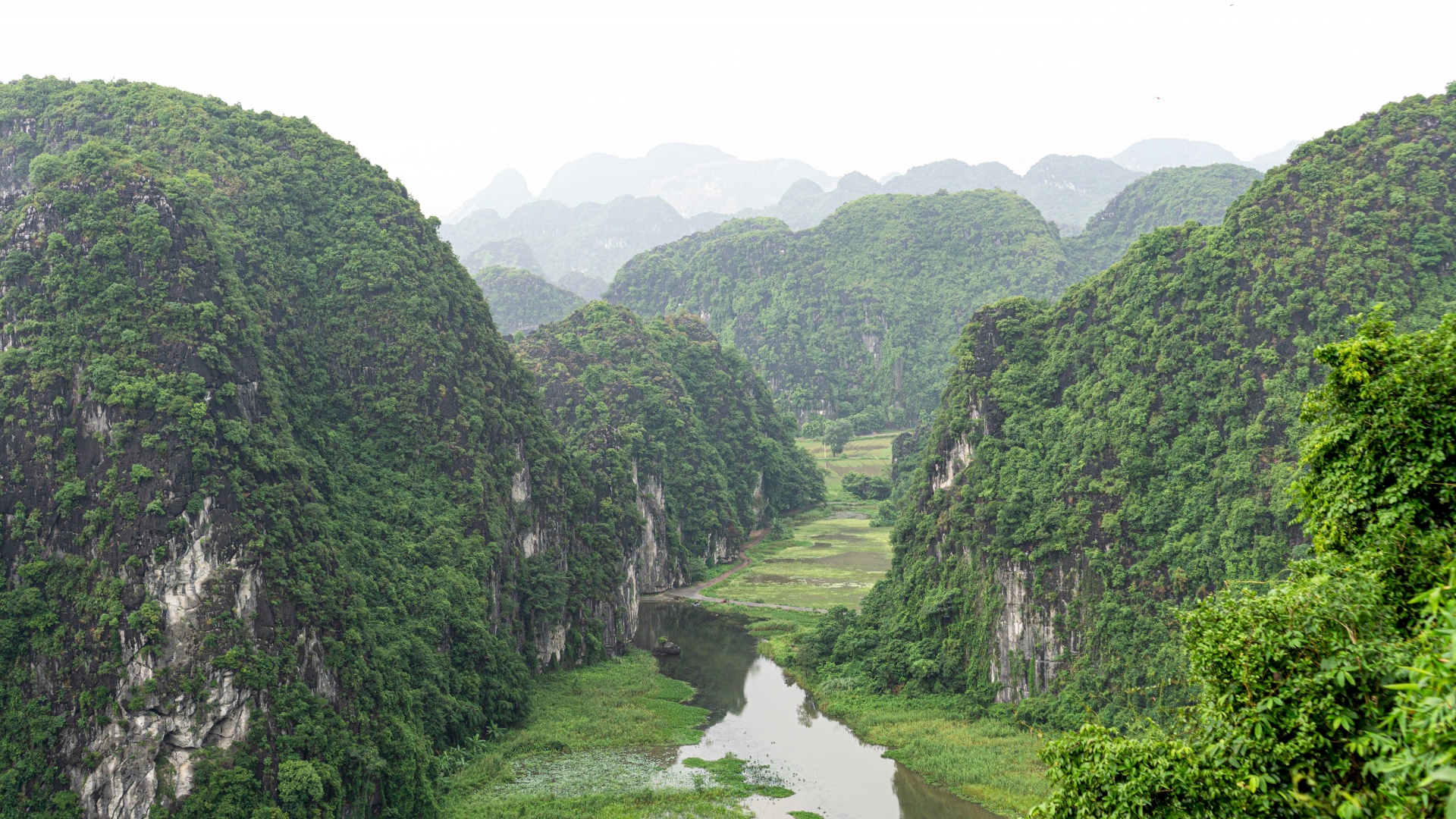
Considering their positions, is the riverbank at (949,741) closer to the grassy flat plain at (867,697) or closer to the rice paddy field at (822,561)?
the grassy flat plain at (867,697)

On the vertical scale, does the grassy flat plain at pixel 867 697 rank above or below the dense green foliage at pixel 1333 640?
below

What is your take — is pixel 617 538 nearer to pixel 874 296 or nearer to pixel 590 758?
pixel 590 758

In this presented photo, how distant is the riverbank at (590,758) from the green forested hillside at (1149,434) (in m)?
12.7

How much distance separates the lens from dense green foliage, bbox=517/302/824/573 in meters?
81.5

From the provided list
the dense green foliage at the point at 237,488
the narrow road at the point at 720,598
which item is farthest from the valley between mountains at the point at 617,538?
the narrow road at the point at 720,598

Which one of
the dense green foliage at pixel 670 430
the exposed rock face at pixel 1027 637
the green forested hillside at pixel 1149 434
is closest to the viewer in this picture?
the green forested hillside at pixel 1149 434

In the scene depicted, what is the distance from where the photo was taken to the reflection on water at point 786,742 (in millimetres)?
38469

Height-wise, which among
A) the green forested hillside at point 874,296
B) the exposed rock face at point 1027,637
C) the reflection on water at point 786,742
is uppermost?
the green forested hillside at point 874,296

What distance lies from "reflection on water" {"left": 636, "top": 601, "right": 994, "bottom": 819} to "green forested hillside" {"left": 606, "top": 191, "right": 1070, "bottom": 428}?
105577 mm

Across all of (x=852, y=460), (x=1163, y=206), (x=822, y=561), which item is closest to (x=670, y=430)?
(x=822, y=561)

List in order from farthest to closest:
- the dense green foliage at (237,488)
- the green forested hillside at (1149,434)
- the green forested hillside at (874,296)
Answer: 1. the green forested hillside at (874,296)
2. the green forested hillside at (1149,434)
3. the dense green foliage at (237,488)

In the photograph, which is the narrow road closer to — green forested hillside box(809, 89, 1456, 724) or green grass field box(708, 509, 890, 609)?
green grass field box(708, 509, 890, 609)

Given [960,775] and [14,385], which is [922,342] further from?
[14,385]

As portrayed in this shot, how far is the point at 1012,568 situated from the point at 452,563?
2965cm
